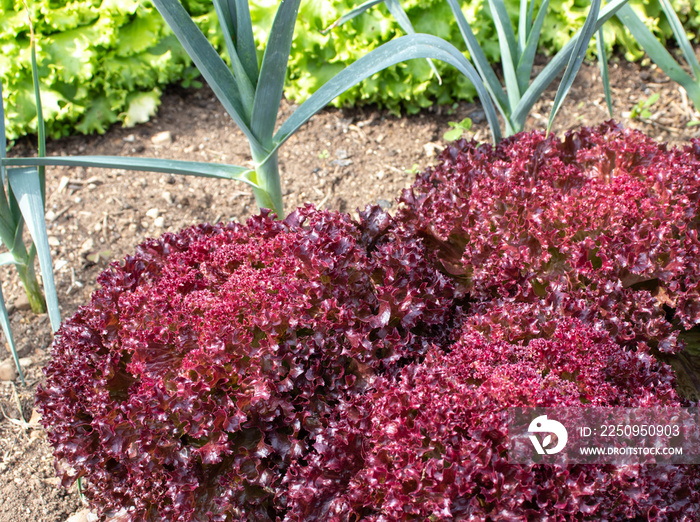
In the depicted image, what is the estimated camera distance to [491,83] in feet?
8.77

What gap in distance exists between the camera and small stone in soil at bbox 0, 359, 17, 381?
2840mm

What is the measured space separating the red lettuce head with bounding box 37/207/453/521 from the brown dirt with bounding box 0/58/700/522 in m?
1.03

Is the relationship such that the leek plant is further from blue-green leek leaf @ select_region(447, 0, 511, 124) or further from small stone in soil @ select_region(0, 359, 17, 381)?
small stone in soil @ select_region(0, 359, 17, 381)

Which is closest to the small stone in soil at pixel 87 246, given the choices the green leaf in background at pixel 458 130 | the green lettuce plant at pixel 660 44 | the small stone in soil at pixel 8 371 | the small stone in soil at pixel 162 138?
the small stone in soil at pixel 8 371

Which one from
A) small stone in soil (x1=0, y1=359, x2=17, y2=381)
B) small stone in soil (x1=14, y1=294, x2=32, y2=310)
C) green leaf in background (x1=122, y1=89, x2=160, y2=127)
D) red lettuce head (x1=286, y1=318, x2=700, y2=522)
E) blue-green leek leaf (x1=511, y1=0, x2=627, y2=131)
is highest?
green leaf in background (x1=122, y1=89, x2=160, y2=127)

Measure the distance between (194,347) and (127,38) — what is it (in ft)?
10.1

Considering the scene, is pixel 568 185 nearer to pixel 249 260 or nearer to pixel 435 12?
pixel 249 260

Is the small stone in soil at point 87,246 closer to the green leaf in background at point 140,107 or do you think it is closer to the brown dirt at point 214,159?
the brown dirt at point 214,159

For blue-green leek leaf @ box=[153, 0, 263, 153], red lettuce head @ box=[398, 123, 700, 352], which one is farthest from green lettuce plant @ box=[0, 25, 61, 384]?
red lettuce head @ box=[398, 123, 700, 352]

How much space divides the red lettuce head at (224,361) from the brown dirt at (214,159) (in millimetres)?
1030

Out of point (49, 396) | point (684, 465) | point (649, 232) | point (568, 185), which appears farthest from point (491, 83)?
point (49, 396)

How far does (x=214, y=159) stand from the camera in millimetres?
3992

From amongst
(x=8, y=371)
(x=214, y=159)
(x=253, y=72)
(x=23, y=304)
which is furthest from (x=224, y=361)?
(x=214, y=159)

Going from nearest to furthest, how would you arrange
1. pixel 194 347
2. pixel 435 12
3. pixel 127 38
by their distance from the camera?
pixel 194 347 < pixel 435 12 < pixel 127 38
